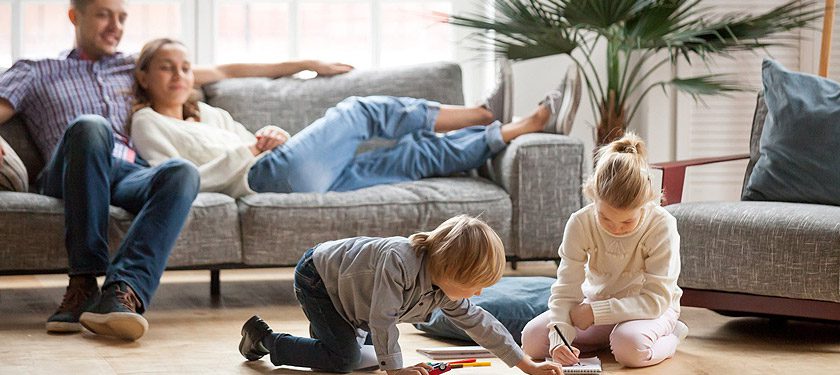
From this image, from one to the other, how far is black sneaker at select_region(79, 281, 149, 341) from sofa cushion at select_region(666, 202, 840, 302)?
1.43 meters

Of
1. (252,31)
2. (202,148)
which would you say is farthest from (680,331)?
(252,31)

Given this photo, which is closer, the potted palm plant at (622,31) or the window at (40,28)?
the potted palm plant at (622,31)

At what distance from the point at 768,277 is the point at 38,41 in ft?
10.1

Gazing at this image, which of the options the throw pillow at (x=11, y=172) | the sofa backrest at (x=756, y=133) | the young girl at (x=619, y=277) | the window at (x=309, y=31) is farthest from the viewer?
the window at (x=309, y=31)

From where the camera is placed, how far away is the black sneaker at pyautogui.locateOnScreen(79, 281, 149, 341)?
296cm

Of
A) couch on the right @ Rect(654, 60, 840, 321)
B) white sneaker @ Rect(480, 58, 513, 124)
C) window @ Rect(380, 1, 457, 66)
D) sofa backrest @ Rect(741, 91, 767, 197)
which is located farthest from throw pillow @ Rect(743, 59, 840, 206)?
window @ Rect(380, 1, 457, 66)

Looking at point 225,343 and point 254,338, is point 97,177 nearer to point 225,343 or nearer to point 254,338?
point 225,343

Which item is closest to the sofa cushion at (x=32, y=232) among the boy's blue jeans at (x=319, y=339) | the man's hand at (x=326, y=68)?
the boy's blue jeans at (x=319, y=339)

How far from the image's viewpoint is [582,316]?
2721 millimetres

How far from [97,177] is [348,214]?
0.76 m

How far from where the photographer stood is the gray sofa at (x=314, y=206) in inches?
132

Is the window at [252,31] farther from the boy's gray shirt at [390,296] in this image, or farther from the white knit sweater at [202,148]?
the boy's gray shirt at [390,296]

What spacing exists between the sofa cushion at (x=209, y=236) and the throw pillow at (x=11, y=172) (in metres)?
0.50

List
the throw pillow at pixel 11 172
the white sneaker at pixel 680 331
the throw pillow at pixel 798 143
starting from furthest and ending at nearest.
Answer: the throw pillow at pixel 11 172 < the throw pillow at pixel 798 143 < the white sneaker at pixel 680 331
